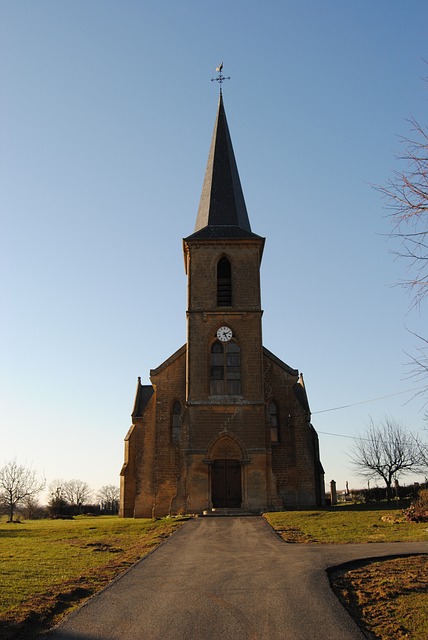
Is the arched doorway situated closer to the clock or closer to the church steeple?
the clock

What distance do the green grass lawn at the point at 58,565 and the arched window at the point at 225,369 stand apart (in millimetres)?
9137

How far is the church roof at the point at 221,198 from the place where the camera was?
35.0 metres

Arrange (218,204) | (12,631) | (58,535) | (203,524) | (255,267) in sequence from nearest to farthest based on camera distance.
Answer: (12,631), (58,535), (203,524), (255,267), (218,204)

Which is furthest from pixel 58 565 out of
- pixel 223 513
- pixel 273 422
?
pixel 273 422

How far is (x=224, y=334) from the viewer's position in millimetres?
32969

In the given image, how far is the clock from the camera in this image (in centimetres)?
3291

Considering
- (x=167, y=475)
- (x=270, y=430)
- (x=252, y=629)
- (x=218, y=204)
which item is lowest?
(x=252, y=629)

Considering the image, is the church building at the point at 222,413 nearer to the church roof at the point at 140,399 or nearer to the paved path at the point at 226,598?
the church roof at the point at 140,399

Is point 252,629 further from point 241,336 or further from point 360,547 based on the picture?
point 241,336

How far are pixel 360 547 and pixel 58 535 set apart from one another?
11.9 m

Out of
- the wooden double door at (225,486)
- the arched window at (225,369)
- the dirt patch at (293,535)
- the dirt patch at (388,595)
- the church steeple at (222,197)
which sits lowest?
the dirt patch at (388,595)

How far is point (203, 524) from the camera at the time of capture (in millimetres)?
23781

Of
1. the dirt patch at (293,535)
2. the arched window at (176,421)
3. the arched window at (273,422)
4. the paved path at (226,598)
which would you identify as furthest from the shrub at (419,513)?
the arched window at (176,421)

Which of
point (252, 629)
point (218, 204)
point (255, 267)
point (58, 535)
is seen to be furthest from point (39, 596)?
point (218, 204)
